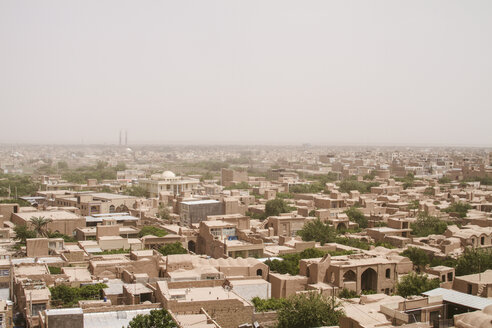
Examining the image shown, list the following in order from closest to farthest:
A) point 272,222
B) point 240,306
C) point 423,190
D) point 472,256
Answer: point 240,306 → point 472,256 → point 272,222 → point 423,190

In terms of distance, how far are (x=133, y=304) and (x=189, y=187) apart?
130 ft

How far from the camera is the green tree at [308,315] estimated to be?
14.8 metres

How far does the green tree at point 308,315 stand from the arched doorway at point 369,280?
5.48 m

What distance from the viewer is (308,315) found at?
14.9m

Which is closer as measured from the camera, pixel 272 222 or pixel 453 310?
pixel 453 310

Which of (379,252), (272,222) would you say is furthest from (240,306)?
(272,222)

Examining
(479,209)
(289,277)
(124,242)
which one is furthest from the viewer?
(479,209)

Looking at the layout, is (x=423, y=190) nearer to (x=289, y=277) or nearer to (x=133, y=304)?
(x=289, y=277)

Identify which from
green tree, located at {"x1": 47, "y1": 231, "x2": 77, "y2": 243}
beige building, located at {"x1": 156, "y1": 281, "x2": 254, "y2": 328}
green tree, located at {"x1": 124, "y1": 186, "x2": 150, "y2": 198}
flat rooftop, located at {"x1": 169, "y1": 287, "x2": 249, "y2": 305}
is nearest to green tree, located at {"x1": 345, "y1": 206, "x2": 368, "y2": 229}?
green tree, located at {"x1": 47, "y1": 231, "x2": 77, "y2": 243}

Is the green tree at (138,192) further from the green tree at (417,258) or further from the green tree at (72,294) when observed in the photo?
the green tree at (72,294)

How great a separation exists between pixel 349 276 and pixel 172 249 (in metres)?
8.25

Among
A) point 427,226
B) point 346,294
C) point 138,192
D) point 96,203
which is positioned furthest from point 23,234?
point 138,192

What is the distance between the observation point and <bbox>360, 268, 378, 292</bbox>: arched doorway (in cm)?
2036

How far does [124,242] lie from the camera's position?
2641 cm
